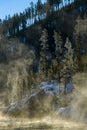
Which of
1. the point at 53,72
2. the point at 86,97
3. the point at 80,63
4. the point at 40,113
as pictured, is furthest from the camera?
the point at 53,72

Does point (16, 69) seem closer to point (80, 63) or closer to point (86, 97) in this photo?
point (80, 63)

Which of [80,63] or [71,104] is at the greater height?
[80,63]

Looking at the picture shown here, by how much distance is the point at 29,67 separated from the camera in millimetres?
185000

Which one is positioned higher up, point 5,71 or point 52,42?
point 52,42

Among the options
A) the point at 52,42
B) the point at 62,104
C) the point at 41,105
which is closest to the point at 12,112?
the point at 41,105

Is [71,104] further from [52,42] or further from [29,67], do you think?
[52,42]

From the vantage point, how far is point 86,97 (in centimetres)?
8838

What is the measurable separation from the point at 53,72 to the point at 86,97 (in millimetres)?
41647

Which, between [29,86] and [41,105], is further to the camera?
[29,86]

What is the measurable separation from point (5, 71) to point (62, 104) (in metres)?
90.8

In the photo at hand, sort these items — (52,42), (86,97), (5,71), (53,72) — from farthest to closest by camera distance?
(52,42), (5,71), (53,72), (86,97)

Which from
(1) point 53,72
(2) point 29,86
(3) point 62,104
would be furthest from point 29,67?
(3) point 62,104

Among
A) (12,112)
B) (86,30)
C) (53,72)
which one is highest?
(86,30)

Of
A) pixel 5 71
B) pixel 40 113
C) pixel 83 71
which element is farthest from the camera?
pixel 5 71
